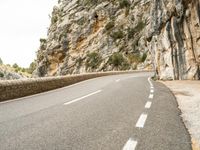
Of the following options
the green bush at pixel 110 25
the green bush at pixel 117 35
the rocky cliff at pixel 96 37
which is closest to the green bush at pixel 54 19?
the rocky cliff at pixel 96 37

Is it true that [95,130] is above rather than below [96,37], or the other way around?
below

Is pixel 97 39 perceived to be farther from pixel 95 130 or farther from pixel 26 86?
pixel 95 130

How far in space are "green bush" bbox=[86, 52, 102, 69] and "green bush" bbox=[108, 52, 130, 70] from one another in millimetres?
4270

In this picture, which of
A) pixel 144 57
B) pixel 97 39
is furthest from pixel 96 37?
pixel 144 57

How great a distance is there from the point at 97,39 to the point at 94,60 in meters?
8.72

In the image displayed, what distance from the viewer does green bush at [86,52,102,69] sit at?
234ft

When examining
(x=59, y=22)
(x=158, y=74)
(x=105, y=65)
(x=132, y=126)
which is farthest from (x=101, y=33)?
(x=132, y=126)

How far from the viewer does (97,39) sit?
77.2 metres

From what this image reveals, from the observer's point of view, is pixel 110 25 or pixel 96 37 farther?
pixel 96 37

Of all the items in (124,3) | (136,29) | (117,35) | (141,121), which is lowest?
(141,121)

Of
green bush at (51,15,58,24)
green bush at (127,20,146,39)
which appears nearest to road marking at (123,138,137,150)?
green bush at (127,20,146,39)

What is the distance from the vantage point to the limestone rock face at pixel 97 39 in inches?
2749

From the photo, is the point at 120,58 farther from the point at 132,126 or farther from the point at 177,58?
the point at 132,126

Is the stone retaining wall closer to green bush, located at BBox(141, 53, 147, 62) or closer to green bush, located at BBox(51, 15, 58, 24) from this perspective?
green bush, located at BBox(141, 53, 147, 62)
